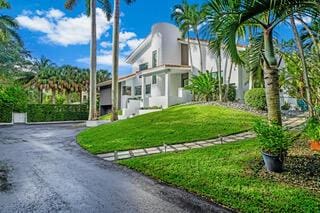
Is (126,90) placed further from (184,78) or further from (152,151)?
(152,151)

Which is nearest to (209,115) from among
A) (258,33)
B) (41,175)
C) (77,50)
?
(258,33)

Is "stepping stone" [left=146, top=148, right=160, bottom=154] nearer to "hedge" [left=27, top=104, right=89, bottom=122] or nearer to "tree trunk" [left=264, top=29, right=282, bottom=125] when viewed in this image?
"tree trunk" [left=264, top=29, right=282, bottom=125]

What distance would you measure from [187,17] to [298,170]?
20.9 meters

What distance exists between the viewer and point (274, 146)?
6.61m

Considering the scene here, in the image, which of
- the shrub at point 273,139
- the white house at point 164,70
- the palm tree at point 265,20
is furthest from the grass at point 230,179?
the white house at point 164,70

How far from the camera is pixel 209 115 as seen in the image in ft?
51.5

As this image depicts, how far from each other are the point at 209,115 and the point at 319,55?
6.76 metres

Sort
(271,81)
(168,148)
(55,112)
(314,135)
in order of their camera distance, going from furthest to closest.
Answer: (55,112)
(168,148)
(314,135)
(271,81)

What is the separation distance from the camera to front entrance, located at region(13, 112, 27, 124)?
97.4 ft

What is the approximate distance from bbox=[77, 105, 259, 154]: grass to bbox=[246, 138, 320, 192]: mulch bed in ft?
14.6

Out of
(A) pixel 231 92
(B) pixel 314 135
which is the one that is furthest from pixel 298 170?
(A) pixel 231 92

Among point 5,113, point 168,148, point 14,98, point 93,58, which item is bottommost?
point 168,148

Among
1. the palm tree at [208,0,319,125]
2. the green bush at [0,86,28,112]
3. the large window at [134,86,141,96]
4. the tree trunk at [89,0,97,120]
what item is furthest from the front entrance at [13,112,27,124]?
the palm tree at [208,0,319,125]

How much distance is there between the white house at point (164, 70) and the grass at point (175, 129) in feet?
22.9
